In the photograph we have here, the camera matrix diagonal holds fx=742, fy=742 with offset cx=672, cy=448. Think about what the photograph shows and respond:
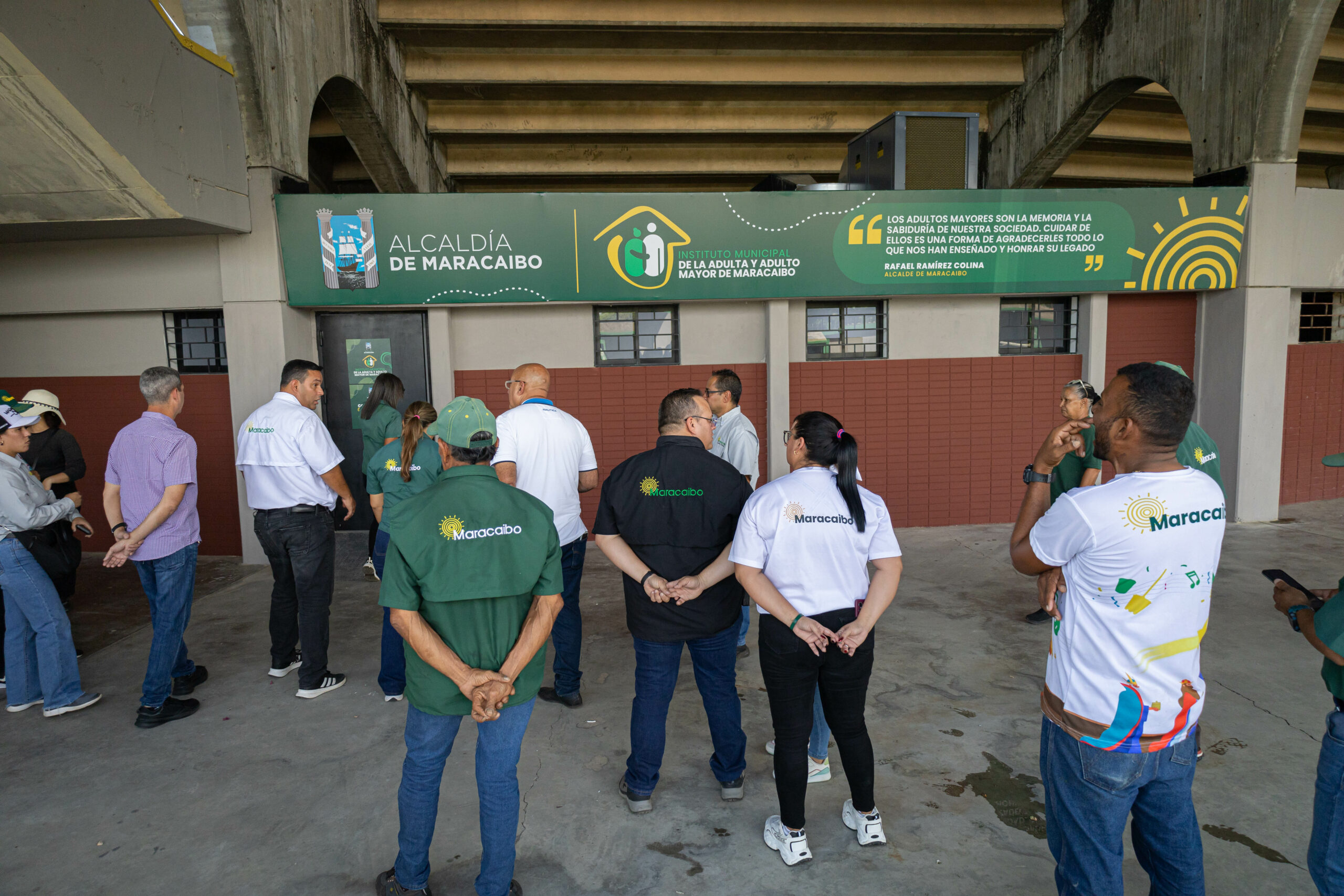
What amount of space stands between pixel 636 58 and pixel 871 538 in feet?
28.1

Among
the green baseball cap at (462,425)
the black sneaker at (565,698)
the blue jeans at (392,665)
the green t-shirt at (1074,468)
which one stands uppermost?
the green baseball cap at (462,425)

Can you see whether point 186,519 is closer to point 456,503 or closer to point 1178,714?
point 456,503

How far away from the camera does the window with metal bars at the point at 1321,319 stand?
8.84 m

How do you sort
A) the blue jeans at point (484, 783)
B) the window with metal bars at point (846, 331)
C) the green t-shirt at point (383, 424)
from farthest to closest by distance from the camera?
the window with metal bars at point (846, 331) < the green t-shirt at point (383, 424) < the blue jeans at point (484, 783)

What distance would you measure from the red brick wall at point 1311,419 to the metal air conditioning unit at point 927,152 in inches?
182

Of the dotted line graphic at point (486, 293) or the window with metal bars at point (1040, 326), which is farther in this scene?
the window with metal bars at point (1040, 326)

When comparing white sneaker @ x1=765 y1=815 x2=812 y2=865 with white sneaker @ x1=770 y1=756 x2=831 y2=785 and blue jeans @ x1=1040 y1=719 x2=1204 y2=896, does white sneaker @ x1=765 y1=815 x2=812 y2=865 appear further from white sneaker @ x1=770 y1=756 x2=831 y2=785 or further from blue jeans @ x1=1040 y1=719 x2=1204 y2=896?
blue jeans @ x1=1040 y1=719 x2=1204 y2=896

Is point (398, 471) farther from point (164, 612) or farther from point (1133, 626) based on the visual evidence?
point (1133, 626)

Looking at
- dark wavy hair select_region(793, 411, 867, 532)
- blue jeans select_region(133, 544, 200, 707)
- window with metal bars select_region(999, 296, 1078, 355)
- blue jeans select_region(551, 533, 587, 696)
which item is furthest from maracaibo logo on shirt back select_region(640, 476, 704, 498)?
window with metal bars select_region(999, 296, 1078, 355)

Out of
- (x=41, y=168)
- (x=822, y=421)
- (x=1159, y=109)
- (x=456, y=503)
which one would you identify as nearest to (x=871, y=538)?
(x=822, y=421)

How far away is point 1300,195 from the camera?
7598 millimetres

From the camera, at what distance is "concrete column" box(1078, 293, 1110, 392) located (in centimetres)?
798

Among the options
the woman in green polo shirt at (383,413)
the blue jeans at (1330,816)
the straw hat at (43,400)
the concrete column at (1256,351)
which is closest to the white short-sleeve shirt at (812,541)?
the blue jeans at (1330,816)

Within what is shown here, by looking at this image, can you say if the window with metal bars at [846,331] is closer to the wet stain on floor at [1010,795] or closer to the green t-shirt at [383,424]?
the green t-shirt at [383,424]
